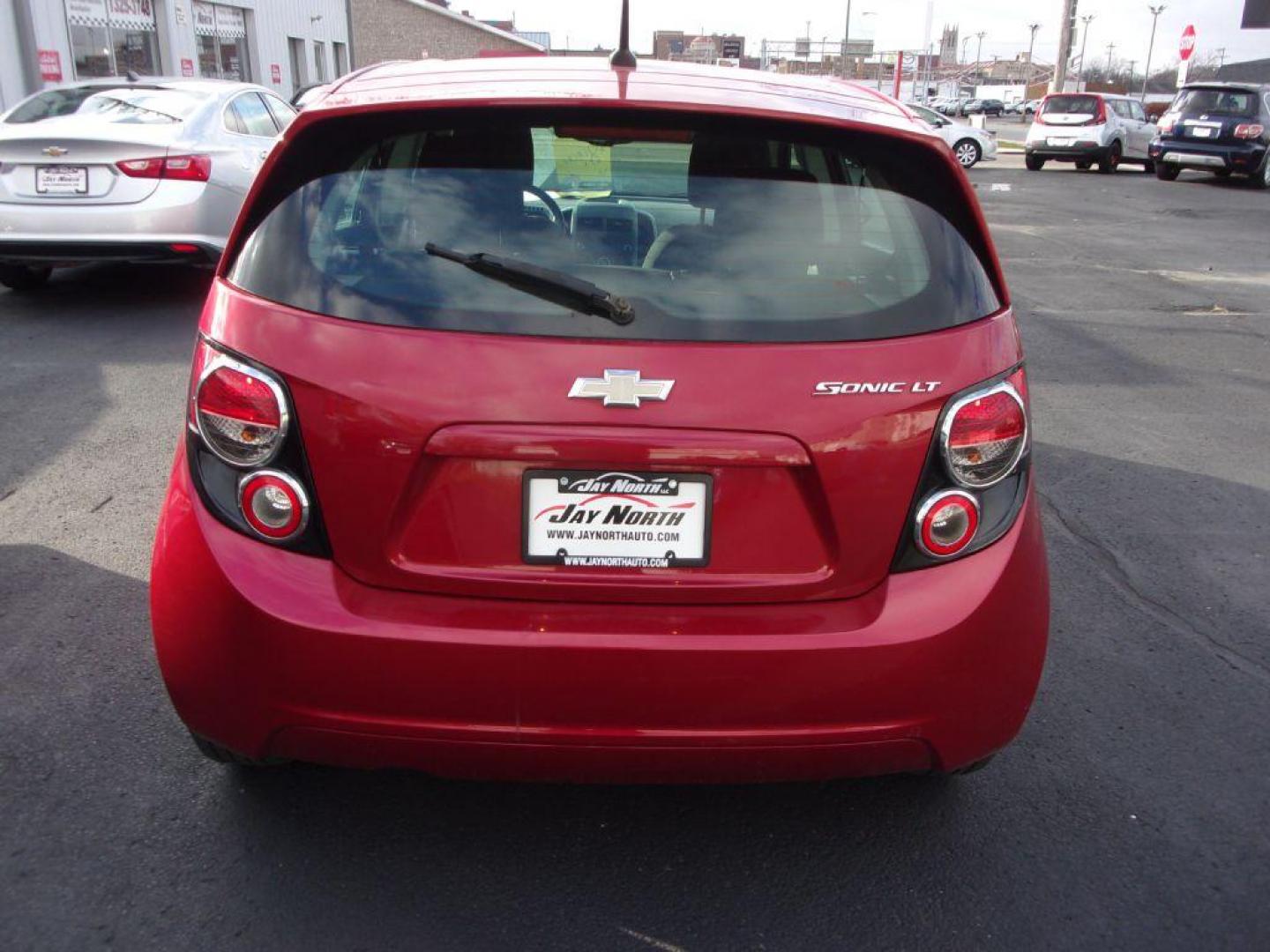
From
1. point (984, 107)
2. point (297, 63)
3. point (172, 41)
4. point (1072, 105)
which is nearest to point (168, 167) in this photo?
point (172, 41)

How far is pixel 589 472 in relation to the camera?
2.12 metres

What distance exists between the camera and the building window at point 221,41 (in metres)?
25.2

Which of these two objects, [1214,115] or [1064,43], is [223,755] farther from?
[1064,43]

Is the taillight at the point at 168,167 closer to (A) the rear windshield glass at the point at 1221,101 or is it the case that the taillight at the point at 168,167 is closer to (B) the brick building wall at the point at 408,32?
(A) the rear windshield glass at the point at 1221,101

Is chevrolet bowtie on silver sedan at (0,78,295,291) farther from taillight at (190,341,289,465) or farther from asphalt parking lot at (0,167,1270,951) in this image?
taillight at (190,341,289,465)

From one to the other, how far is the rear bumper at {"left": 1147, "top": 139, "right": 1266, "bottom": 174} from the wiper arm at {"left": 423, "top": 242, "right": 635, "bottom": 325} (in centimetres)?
2430

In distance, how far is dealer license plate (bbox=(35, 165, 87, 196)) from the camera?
784cm

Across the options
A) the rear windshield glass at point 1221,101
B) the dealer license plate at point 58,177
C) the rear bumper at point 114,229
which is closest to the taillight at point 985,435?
the rear bumper at point 114,229

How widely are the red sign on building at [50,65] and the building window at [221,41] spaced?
6.24 meters

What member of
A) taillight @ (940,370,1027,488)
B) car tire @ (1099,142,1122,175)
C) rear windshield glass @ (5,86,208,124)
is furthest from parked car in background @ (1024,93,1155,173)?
taillight @ (940,370,1027,488)

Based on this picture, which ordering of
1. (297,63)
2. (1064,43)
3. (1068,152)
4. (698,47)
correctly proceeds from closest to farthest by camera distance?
(1068,152)
(297,63)
(1064,43)
(698,47)

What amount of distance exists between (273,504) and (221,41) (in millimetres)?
27769

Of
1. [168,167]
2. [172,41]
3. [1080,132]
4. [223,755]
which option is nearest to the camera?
[223,755]

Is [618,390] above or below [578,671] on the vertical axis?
above
